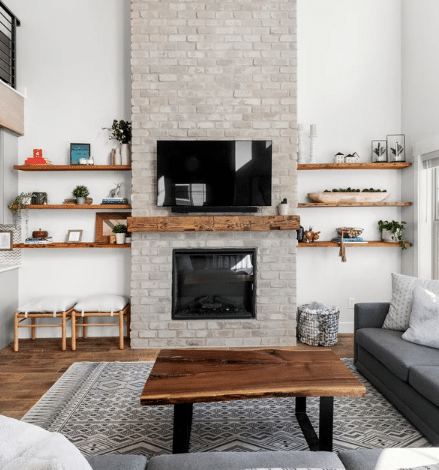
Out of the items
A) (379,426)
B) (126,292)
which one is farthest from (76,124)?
(379,426)

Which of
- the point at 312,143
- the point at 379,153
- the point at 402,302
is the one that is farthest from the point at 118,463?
the point at 379,153

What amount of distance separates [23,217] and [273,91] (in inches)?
112

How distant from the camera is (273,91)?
4012mm

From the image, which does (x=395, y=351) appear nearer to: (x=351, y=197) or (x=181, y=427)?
(x=181, y=427)

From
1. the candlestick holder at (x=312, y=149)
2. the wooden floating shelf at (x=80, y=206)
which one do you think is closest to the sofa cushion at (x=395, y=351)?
the candlestick holder at (x=312, y=149)

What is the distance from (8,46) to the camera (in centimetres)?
420

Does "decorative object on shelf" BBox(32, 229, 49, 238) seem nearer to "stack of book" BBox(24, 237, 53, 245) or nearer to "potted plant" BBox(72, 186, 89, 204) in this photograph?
"stack of book" BBox(24, 237, 53, 245)

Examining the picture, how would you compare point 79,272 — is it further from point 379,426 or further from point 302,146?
point 379,426

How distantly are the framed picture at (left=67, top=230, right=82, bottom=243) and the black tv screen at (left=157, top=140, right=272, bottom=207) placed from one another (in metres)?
1.03

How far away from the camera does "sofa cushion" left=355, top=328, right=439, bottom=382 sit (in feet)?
8.02

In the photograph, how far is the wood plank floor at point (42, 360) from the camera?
2.90 m

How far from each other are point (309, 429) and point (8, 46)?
4.39 meters

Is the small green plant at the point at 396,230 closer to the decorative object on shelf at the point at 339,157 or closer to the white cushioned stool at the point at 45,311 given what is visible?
the decorative object on shelf at the point at 339,157

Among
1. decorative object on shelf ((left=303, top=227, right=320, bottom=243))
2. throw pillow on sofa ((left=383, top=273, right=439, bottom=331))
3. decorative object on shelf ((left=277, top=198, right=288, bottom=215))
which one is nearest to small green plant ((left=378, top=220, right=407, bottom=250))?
decorative object on shelf ((left=303, top=227, right=320, bottom=243))
